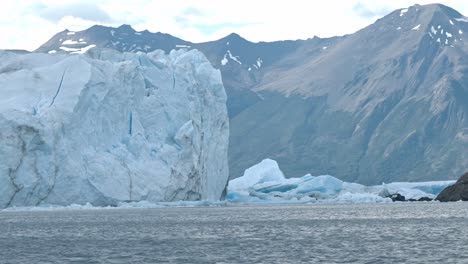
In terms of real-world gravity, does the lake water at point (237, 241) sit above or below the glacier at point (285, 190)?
below

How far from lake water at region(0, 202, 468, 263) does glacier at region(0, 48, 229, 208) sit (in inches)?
225

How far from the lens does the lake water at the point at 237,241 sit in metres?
31.3

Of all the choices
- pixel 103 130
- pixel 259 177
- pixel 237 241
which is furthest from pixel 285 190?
pixel 237 241

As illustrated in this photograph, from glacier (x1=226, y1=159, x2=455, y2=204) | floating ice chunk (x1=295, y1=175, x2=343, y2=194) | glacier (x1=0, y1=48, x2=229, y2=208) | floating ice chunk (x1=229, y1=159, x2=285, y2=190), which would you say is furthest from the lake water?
floating ice chunk (x1=229, y1=159, x2=285, y2=190)

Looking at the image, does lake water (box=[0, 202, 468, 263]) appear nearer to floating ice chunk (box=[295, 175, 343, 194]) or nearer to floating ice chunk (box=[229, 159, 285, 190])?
floating ice chunk (box=[295, 175, 343, 194])

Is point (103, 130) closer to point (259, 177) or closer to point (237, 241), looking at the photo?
point (237, 241)

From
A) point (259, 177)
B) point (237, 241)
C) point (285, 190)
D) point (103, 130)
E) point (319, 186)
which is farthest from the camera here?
point (259, 177)

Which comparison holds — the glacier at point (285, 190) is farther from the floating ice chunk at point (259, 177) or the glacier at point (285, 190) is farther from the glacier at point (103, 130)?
the glacier at point (103, 130)

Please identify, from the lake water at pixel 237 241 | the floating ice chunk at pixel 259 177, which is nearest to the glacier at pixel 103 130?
the lake water at pixel 237 241

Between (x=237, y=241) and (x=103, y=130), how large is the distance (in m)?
30.4

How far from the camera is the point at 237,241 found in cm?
3841

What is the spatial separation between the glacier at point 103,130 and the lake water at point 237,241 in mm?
5712

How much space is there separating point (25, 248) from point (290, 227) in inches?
622

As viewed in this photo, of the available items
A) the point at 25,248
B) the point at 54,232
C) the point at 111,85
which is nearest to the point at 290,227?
the point at 54,232
